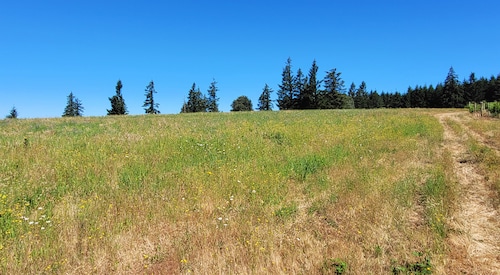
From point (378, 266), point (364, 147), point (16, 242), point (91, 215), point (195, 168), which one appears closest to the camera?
point (378, 266)

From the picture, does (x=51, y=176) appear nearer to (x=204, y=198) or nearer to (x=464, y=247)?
(x=204, y=198)

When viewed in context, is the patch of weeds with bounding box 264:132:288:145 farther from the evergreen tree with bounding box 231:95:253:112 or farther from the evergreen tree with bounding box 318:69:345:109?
the evergreen tree with bounding box 231:95:253:112

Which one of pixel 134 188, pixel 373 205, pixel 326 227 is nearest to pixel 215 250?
pixel 326 227

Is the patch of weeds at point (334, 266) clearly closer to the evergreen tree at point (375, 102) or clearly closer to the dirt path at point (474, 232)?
the dirt path at point (474, 232)

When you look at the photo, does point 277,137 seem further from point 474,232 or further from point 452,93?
point 452,93

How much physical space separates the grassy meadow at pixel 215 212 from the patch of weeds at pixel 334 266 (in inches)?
0.6

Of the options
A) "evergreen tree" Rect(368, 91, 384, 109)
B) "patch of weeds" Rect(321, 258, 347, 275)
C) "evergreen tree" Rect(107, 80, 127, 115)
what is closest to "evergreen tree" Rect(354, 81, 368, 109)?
"evergreen tree" Rect(368, 91, 384, 109)

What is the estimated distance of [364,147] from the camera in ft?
35.5

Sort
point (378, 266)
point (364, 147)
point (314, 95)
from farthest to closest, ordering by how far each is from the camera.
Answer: point (314, 95)
point (364, 147)
point (378, 266)

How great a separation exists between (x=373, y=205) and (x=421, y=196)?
4.81 feet

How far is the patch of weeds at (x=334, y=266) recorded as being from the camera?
3414 millimetres

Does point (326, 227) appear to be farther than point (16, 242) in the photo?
Yes

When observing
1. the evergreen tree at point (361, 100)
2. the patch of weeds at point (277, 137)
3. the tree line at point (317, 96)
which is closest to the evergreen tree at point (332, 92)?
the tree line at point (317, 96)

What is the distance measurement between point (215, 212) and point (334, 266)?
2459 millimetres
